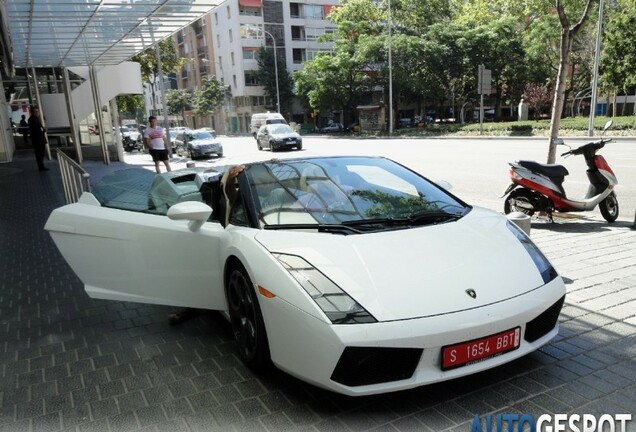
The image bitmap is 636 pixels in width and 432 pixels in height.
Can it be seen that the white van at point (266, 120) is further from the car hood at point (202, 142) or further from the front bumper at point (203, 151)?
the front bumper at point (203, 151)

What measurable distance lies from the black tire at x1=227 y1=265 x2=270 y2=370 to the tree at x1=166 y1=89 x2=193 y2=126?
268 feet

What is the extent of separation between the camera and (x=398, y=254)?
2.74m

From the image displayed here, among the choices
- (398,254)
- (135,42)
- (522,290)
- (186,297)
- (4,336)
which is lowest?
(4,336)

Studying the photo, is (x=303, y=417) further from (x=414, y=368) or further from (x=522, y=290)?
(x=522, y=290)

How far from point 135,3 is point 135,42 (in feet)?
19.2

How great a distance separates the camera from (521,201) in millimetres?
6965

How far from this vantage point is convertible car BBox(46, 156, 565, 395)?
2443 millimetres

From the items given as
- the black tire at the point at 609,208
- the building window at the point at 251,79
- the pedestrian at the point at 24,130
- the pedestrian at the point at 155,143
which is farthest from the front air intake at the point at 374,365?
the building window at the point at 251,79

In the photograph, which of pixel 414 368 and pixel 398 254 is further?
pixel 398 254

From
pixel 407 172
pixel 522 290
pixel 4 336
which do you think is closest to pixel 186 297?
pixel 4 336

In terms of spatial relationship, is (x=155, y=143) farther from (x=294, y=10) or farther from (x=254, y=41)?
(x=294, y=10)

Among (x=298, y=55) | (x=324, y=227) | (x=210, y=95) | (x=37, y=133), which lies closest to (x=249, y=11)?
(x=298, y=55)

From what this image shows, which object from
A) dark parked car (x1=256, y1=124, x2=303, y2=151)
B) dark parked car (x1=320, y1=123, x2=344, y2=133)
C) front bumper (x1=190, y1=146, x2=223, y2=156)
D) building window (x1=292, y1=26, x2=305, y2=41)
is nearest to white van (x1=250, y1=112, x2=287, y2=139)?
dark parked car (x1=256, y1=124, x2=303, y2=151)

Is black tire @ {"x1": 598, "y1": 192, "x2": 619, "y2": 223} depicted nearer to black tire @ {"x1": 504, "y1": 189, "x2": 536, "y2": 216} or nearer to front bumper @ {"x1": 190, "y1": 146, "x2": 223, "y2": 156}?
black tire @ {"x1": 504, "y1": 189, "x2": 536, "y2": 216}
